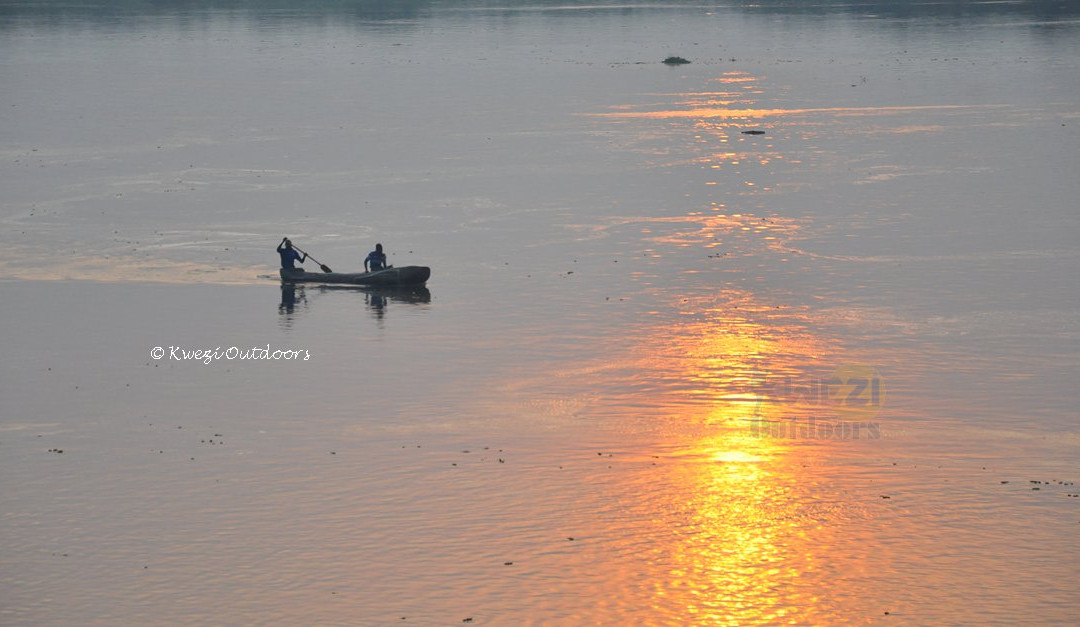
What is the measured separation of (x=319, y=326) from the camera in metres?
61.2

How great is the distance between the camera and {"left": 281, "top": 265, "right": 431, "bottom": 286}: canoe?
66188 millimetres

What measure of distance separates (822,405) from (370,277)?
23.3 meters

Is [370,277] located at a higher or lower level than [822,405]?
higher

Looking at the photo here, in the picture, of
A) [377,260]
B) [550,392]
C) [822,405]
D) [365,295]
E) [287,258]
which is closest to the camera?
[822,405]

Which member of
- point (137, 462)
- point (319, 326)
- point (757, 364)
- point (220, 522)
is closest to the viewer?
point (220, 522)

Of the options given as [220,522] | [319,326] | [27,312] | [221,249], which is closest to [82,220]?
[221,249]

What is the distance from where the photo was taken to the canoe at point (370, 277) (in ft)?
217

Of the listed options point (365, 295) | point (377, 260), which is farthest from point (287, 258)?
point (365, 295)

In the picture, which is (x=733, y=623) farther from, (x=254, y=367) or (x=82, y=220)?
(x=82, y=220)

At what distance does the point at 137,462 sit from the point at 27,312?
2118cm

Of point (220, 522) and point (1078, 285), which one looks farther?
point (1078, 285)

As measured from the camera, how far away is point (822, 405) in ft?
164

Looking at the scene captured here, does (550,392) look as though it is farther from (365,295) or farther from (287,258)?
(287,258)

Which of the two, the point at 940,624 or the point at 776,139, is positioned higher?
the point at 776,139
